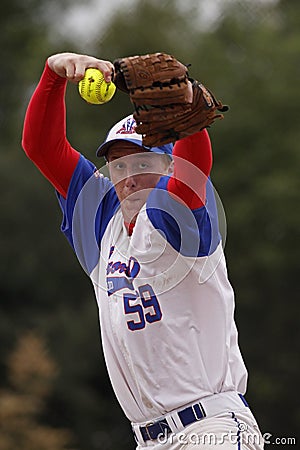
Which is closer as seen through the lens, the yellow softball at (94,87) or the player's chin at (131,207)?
the yellow softball at (94,87)

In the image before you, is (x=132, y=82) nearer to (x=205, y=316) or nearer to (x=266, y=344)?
(x=205, y=316)

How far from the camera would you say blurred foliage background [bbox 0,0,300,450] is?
13.9 m

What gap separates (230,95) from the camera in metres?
16.4

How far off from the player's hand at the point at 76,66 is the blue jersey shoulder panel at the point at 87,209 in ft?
1.70

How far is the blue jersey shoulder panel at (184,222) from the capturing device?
3.14 meters

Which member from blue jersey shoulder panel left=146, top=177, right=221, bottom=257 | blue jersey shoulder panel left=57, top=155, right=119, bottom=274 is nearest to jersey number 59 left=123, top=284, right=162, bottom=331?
blue jersey shoulder panel left=146, top=177, right=221, bottom=257

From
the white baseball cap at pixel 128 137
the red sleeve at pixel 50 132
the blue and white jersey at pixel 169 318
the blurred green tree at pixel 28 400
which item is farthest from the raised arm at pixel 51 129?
the blurred green tree at pixel 28 400

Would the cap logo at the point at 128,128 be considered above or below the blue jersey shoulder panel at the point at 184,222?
above

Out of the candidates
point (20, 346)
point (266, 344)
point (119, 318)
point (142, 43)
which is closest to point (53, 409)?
point (20, 346)

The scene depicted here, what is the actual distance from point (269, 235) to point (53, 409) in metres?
4.27

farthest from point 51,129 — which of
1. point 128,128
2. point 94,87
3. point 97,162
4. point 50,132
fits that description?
point 97,162

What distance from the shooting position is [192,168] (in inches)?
121

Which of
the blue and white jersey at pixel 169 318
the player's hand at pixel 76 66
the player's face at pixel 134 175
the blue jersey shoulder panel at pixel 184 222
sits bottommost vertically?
the blue and white jersey at pixel 169 318

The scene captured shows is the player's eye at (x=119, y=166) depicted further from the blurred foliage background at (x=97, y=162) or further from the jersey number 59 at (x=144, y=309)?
the blurred foliage background at (x=97, y=162)
